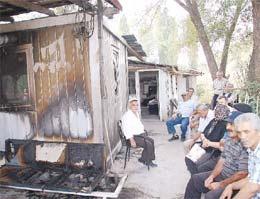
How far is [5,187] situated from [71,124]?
1.49 m

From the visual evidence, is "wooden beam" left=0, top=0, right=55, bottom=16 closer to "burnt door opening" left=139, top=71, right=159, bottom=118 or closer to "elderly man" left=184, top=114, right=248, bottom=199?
"elderly man" left=184, top=114, right=248, bottom=199

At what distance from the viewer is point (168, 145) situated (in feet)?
24.0

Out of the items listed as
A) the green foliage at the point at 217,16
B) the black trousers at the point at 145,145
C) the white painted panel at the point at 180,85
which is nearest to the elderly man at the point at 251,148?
the black trousers at the point at 145,145

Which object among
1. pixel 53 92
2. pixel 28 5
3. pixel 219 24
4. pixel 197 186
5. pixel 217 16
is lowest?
pixel 197 186

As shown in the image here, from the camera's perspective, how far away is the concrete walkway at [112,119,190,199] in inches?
173

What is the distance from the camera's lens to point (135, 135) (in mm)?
5523

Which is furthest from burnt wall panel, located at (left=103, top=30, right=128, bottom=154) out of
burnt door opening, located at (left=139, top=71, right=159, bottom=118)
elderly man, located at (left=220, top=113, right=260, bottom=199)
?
burnt door opening, located at (left=139, top=71, right=159, bottom=118)

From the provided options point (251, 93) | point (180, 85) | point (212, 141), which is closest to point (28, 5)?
point (212, 141)

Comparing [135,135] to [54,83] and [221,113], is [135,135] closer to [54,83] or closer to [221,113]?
[54,83]

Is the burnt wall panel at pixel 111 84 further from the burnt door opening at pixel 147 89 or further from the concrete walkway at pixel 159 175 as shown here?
the burnt door opening at pixel 147 89

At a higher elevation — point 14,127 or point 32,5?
point 32,5

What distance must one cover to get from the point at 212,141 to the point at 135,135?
1821 mm

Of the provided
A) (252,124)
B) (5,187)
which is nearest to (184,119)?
(5,187)

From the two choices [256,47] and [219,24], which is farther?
[219,24]
